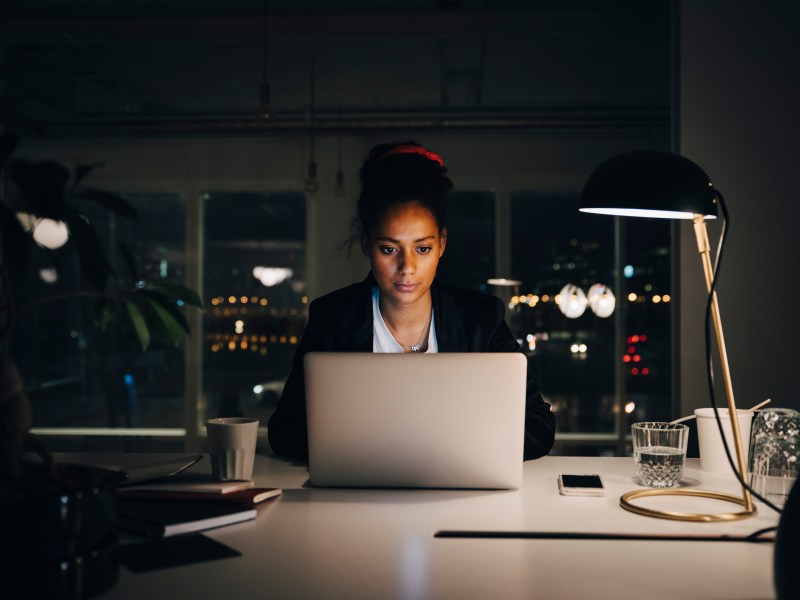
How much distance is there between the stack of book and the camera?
4.07 feet

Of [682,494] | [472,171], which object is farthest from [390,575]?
[472,171]

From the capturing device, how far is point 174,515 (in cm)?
127

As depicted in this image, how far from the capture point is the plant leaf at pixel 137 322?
1325 mm

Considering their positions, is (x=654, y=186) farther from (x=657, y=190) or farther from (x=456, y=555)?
(x=456, y=555)

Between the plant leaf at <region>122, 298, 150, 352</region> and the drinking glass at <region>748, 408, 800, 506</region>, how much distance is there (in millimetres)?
1276

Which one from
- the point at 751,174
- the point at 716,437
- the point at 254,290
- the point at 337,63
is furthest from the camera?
the point at 254,290

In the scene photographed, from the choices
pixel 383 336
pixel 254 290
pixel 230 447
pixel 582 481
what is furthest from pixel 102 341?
pixel 582 481

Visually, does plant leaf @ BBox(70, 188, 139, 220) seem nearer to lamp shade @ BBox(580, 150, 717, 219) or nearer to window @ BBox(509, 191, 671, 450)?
lamp shade @ BBox(580, 150, 717, 219)

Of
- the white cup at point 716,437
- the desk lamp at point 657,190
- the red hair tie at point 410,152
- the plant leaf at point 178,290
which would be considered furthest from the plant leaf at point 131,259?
the white cup at point 716,437

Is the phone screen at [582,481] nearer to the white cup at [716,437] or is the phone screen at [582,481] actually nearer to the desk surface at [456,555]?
the desk surface at [456,555]

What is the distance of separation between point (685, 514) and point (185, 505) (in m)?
0.93

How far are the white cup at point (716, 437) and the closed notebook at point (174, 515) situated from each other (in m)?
1.11

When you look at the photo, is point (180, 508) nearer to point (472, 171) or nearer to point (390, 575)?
point (390, 575)

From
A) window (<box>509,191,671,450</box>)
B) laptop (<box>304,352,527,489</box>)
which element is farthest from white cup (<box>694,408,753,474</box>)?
window (<box>509,191,671,450</box>)
